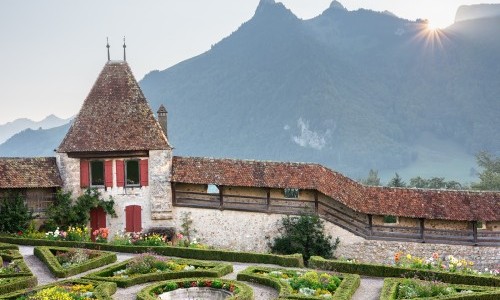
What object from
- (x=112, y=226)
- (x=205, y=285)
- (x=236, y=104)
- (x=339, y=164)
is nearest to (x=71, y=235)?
(x=112, y=226)

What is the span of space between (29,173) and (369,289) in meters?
20.3

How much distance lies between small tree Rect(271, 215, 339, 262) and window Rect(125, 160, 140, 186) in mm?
8941

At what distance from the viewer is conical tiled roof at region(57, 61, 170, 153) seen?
34.6 metres

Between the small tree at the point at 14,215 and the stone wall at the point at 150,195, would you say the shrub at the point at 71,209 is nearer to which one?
the stone wall at the point at 150,195

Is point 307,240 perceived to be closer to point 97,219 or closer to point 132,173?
point 132,173

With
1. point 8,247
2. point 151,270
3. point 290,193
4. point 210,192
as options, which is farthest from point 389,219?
point 8,247

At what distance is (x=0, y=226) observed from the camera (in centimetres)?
3216

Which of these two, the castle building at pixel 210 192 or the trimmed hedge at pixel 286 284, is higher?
the castle building at pixel 210 192

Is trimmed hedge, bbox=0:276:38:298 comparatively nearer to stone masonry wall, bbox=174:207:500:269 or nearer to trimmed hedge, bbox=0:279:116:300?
trimmed hedge, bbox=0:279:116:300

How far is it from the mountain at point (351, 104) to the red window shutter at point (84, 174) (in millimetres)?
115439

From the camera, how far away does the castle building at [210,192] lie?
107ft

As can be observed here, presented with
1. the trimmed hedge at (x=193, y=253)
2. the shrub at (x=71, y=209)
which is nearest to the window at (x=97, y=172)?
the shrub at (x=71, y=209)

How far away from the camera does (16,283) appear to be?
21.5 m

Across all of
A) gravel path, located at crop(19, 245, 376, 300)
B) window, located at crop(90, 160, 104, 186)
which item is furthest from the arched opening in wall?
gravel path, located at crop(19, 245, 376, 300)
